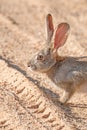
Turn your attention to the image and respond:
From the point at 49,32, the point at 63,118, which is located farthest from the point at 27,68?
the point at 63,118

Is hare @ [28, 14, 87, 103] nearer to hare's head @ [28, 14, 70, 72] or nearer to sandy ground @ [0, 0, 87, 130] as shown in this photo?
hare's head @ [28, 14, 70, 72]

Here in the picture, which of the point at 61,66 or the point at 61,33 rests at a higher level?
the point at 61,33

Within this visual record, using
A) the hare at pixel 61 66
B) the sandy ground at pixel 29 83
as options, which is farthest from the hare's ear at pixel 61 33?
the sandy ground at pixel 29 83

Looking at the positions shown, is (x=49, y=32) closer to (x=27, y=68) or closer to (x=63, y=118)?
(x=27, y=68)

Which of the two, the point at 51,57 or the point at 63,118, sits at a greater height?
the point at 51,57

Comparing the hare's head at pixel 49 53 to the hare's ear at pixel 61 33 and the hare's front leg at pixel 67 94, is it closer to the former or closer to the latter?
the hare's ear at pixel 61 33

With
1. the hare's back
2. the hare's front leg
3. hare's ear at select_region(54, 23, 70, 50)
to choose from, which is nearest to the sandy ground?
the hare's front leg

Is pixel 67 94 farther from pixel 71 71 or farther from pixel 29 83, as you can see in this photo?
pixel 29 83

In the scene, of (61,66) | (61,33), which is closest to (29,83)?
(61,66)
